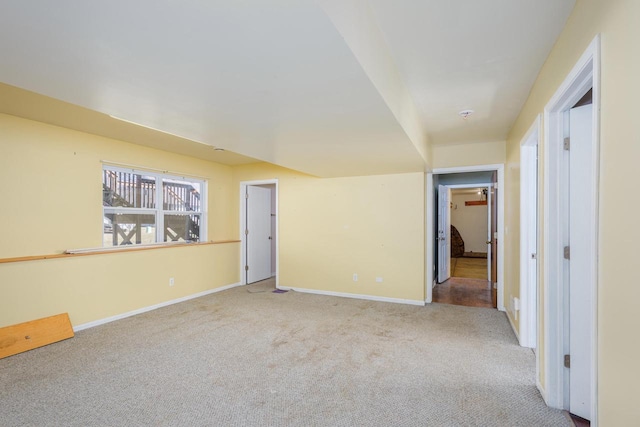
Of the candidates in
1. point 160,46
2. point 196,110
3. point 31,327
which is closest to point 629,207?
point 160,46

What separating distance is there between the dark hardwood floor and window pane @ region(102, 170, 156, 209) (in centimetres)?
472

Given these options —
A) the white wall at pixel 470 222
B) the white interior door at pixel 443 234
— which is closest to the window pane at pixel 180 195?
the white interior door at pixel 443 234

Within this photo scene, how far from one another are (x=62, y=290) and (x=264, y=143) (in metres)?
2.86

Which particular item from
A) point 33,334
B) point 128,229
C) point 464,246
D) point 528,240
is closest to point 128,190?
point 128,229

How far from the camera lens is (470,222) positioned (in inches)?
418

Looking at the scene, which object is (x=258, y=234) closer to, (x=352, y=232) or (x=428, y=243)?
(x=352, y=232)

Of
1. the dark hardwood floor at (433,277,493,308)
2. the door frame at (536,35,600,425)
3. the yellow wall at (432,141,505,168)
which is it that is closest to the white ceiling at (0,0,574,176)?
the door frame at (536,35,600,425)

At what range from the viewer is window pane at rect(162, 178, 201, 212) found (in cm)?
484

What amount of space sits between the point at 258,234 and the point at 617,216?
18.6 ft

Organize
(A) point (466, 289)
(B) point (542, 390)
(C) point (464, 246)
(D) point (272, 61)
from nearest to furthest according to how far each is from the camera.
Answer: (D) point (272, 61) → (B) point (542, 390) → (A) point (466, 289) → (C) point (464, 246)

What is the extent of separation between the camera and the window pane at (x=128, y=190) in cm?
402

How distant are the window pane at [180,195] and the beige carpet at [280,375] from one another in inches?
72.5

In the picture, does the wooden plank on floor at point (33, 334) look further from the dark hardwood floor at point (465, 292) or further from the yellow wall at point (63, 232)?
the dark hardwood floor at point (465, 292)

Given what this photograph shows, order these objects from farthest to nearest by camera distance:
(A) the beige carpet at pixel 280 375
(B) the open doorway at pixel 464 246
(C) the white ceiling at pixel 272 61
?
(B) the open doorway at pixel 464 246 < (A) the beige carpet at pixel 280 375 < (C) the white ceiling at pixel 272 61
